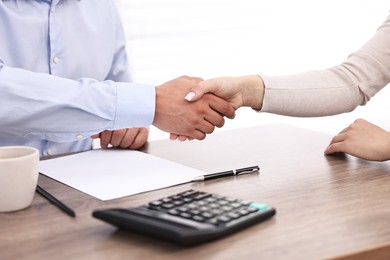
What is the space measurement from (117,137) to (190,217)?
2.06ft

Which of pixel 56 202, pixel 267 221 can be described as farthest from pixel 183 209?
pixel 56 202

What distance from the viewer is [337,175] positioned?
1.11 metres

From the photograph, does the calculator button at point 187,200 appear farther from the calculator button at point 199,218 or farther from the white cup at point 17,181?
the white cup at point 17,181

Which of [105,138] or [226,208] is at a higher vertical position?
[226,208]

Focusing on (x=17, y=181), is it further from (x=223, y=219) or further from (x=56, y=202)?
(x=223, y=219)

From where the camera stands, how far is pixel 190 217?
2.61 ft

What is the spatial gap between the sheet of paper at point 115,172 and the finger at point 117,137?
49mm

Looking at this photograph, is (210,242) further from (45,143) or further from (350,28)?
(350,28)

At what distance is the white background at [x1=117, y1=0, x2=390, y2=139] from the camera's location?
2541 mm

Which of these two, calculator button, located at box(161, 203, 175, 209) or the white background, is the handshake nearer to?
calculator button, located at box(161, 203, 175, 209)

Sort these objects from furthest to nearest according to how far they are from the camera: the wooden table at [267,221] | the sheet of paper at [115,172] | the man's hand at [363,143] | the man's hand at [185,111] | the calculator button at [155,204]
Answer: the man's hand at [185,111] → the man's hand at [363,143] → the sheet of paper at [115,172] → the calculator button at [155,204] → the wooden table at [267,221]

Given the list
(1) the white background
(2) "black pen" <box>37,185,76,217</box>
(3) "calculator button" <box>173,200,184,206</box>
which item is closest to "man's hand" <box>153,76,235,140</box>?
(2) "black pen" <box>37,185,76,217</box>

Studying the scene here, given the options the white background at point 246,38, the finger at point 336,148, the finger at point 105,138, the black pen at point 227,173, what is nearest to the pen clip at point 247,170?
the black pen at point 227,173

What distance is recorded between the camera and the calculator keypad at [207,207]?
802mm
